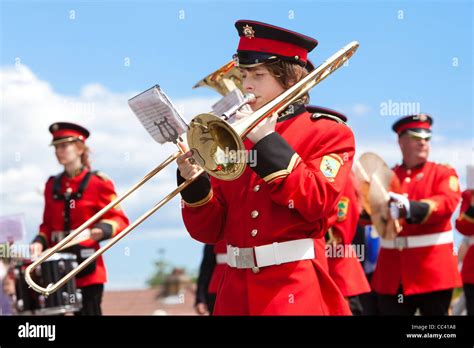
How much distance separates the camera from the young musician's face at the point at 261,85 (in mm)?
4750

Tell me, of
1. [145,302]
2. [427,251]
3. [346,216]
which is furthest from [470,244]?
[145,302]

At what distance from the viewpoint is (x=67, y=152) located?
Answer: 9.10 m

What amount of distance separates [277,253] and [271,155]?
0.49m

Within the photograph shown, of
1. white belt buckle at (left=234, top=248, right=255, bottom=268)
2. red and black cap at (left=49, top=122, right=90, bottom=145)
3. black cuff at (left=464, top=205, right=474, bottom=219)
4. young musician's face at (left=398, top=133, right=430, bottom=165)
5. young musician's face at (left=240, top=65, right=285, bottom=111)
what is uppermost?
red and black cap at (left=49, top=122, right=90, bottom=145)

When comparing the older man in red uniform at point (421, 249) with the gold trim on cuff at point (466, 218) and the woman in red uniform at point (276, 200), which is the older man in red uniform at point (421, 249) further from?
the woman in red uniform at point (276, 200)

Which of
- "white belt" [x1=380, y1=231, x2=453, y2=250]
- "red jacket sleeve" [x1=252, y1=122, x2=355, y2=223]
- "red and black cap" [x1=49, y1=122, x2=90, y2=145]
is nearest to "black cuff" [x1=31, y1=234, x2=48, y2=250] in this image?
"red and black cap" [x1=49, y1=122, x2=90, y2=145]

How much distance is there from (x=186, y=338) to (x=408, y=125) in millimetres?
3985

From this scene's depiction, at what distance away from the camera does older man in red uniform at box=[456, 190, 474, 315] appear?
855 cm

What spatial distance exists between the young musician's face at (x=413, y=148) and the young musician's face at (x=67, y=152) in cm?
282

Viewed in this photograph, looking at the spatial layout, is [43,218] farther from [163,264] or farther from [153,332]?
[163,264]

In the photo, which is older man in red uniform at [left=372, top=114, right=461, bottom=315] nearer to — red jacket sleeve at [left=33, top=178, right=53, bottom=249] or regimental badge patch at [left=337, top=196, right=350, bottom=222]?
regimental badge patch at [left=337, top=196, right=350, bottom=222]

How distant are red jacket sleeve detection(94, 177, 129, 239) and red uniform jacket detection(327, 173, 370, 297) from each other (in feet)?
5.73

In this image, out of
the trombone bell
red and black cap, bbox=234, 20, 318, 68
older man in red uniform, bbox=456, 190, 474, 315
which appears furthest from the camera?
older man in red uniform, bbox=456, 190, 474, 315

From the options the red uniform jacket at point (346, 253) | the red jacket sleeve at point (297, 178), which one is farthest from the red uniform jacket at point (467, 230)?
the red jacket sleeve at point (297, 178)
